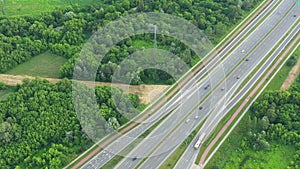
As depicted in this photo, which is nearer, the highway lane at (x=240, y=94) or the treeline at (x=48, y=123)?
the treeline at (x=48, y=123)

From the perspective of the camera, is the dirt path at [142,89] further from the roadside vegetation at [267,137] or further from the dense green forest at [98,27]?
the roadside vegetation at [267,137]

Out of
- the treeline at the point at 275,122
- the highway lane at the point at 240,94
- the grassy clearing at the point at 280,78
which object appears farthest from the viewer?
the grassy clearing at the point at 280,78

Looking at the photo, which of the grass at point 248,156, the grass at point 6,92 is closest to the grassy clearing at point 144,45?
the grass at point 6,92

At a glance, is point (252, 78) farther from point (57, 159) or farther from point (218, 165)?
point (57, 159)

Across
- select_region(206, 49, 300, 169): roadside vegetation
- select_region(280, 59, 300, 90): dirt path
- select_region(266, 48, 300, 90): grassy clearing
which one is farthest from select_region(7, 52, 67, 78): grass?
select_region(280, 59, 300, 90): dirt path

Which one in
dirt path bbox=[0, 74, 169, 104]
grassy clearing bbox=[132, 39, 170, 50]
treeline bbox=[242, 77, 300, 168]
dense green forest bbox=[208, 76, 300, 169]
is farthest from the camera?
grassy clearing bbox=[132, 39, 170, 50]

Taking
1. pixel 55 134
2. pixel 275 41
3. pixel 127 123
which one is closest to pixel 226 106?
pixel 127 123

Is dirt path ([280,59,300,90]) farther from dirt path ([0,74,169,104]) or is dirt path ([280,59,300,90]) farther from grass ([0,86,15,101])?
grass ([0,86,15,101])
